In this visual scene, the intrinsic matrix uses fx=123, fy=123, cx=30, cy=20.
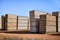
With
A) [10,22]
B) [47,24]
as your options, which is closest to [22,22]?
[10,22]

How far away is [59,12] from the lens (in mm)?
15227

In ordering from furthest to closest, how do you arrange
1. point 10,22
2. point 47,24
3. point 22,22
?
point 22,22 < point 10,22 < point 47,24

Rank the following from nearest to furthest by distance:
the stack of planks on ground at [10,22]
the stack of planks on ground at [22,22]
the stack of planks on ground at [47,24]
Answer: the stack of planks on ground at [47,24] < the stack of planks on ground at [10,22] < the stack of planks on ground at [22,22]

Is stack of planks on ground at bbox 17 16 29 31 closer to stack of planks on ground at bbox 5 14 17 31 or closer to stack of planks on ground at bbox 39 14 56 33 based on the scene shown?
stack of planks on ground at bbox 5 14 17 31

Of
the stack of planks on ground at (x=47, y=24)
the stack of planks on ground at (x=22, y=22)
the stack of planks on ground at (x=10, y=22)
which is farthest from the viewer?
the stack of planks on ground at (x=22, y=22)

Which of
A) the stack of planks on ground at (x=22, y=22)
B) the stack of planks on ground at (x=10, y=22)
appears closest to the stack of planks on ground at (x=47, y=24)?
the stack of planks on ground at (x=22, y=22)

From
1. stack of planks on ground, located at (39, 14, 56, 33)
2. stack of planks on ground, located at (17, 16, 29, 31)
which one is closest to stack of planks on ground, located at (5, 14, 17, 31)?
stack of planks on ground, located at (17, 16, 29, 31)

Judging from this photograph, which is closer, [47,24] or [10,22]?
[47,24]

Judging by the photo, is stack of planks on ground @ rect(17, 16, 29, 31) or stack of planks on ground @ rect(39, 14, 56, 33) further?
stack of planks on ground @ rect(17, 16, 29, 31)

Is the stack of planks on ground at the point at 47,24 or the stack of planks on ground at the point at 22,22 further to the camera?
the stack of planks on ground at the point at 22,22

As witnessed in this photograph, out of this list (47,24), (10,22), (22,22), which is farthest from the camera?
(22,22)

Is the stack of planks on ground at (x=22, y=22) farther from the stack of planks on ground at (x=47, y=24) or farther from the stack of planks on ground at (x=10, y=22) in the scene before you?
the stack of planks on ground at (x=47, y=24)

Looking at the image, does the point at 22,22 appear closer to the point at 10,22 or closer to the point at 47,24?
the point at 10,22

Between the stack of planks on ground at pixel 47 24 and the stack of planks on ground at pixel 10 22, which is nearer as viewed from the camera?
the stack of planks on ground at pixel 47 24
